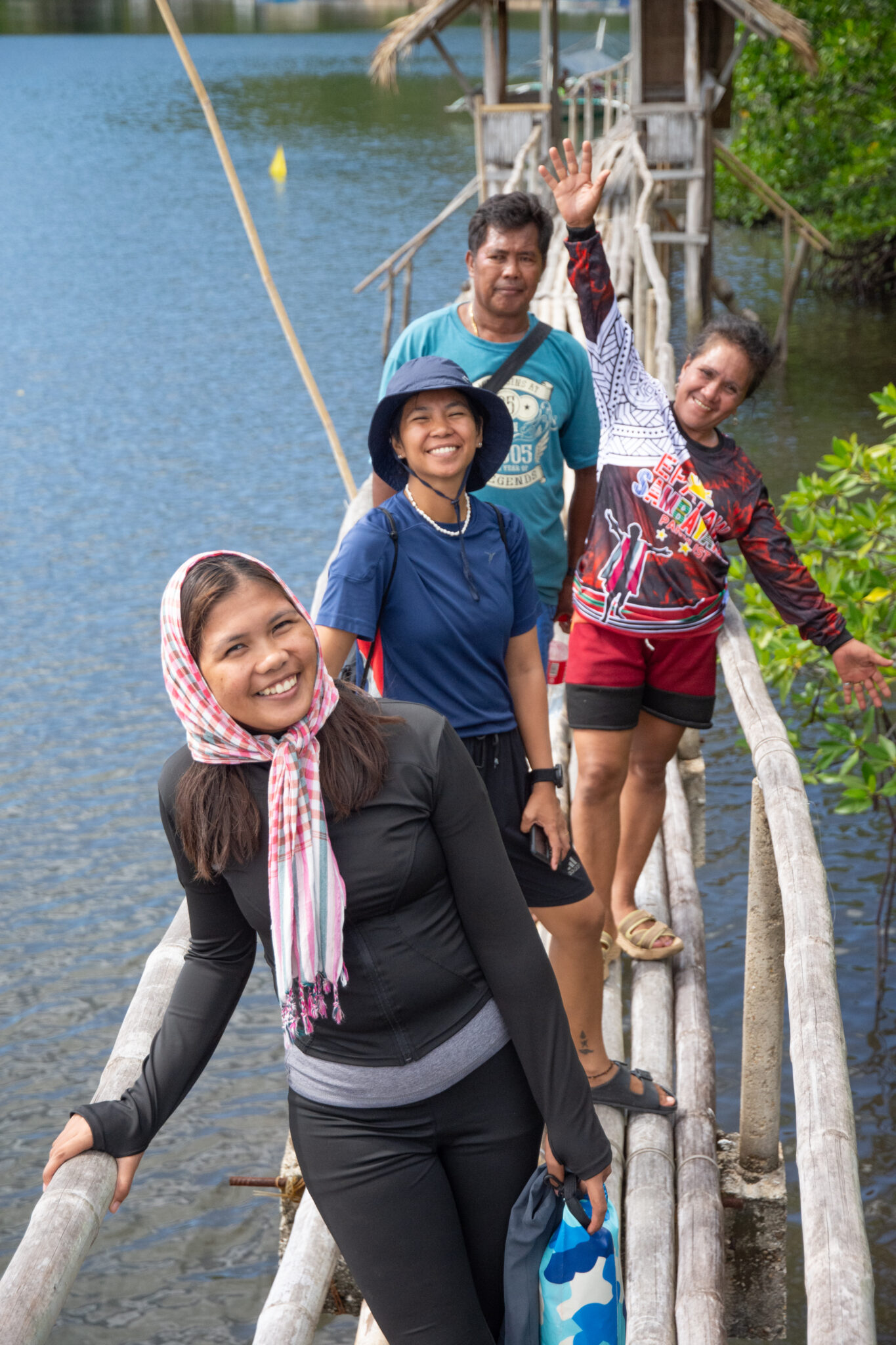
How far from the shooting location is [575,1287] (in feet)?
6.52

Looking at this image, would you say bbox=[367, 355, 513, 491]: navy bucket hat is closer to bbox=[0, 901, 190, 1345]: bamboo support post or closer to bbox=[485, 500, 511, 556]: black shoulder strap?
bbox=[485, 500, 511, 556]: black shoulder strap

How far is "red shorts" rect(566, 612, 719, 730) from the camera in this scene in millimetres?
3225

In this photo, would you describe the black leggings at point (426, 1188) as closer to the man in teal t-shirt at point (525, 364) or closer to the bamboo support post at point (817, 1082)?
the bamboo support post at point (817, 1082)

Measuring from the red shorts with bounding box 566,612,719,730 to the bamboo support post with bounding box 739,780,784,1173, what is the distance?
13.0 inches

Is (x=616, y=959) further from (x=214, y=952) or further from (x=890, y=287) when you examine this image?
(x=890, y=287)

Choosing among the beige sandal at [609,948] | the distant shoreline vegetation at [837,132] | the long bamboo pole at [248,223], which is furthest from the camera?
the distant shoreline vegetation at [837,132]

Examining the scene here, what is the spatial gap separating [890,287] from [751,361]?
54.2 feet

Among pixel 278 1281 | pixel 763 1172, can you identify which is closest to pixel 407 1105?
pixel 278 1281

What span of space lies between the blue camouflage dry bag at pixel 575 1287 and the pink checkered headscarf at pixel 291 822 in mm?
472

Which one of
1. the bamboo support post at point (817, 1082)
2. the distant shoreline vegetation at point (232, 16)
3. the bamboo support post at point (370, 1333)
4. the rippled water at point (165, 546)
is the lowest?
the rippled water at point (165, 546)

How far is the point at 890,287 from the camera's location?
59.6ft

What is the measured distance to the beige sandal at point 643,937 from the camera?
3729mm

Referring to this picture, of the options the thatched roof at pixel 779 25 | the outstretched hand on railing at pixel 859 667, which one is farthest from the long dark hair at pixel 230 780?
the thatched roof at pixel 779 25

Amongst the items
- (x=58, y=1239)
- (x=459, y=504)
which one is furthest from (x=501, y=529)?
(x=58, y=1239)
